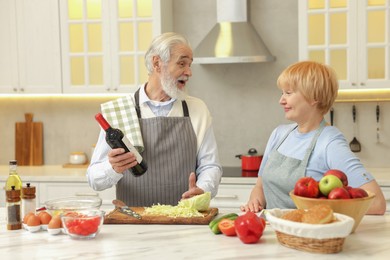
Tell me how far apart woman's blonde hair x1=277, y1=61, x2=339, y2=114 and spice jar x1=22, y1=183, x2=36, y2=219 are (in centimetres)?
119

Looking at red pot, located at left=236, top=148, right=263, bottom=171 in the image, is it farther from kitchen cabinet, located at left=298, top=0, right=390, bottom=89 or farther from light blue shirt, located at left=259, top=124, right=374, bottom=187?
light blue shirt, located at left=259, top=124, right=374, bottom=187

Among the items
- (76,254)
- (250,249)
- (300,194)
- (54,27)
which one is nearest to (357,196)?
(300,194)

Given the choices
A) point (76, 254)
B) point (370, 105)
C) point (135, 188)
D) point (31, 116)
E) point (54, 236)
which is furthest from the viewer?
point (31, 116)

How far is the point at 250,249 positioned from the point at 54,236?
0.77 metres

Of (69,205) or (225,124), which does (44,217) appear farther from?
(225,124)

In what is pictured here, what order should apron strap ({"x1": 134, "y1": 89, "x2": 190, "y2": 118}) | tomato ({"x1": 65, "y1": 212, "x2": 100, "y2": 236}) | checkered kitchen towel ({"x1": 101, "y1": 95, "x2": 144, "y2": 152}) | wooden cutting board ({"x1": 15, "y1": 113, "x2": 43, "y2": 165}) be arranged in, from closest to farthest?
tomato ({"x1": 65, "y1": 212, "x2": 100, "y2": 236}) → checkered kitchen towel ({"x1": 101, "y1": 95, "x2": 144, "y2": 152}) → apron strap ({"x1": 134, "y1": 89, "x2": 190, "y2": 118}) → wooden cutting board ({"x1": 15, "y1": 113, "x2": 43, "y2": 165})

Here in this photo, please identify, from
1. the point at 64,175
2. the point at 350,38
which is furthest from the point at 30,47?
the point at 350,38

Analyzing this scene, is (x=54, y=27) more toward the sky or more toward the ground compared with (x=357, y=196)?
more toward the sky

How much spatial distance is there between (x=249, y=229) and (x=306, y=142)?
0.73 metres

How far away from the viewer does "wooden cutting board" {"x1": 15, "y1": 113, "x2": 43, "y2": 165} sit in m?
5.52

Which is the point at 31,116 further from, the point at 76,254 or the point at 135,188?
the point at 76,254

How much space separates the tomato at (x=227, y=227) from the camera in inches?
98.0

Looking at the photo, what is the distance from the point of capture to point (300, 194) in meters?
2.42

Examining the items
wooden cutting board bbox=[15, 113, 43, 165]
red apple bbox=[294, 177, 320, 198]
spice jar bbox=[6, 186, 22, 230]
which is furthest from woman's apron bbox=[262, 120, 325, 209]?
wooden cutting board bbox=[15, 113, 43, 165]
